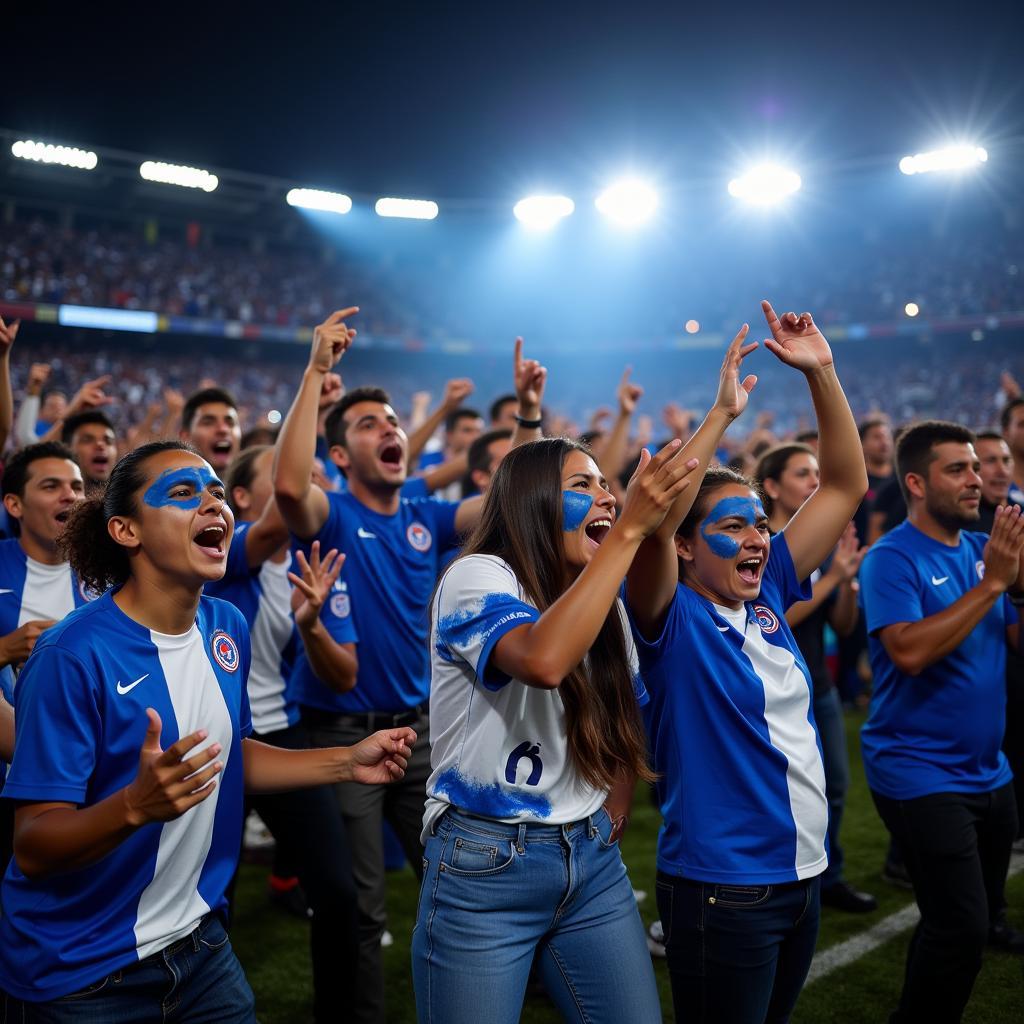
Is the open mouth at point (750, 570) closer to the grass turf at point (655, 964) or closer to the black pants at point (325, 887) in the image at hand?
the black pants at point (325, 887)

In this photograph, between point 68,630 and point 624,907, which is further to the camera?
point 624,907

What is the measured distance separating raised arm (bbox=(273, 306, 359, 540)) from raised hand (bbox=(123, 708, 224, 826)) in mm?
1742

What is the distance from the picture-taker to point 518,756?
226 cm

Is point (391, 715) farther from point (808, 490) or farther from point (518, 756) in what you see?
point (808, 490)

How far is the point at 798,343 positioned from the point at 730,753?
1.30 m

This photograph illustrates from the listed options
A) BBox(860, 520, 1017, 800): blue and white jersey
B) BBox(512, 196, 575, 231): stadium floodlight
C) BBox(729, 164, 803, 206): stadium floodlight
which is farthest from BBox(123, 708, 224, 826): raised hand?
BBox(512, 196, 575, 231): stadium floodlight

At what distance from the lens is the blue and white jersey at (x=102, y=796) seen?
2086 mm

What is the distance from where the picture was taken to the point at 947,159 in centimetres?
2794

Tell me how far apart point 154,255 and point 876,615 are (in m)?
31.0

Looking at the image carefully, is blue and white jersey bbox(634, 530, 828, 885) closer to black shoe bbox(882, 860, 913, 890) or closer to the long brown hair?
the long brown hair

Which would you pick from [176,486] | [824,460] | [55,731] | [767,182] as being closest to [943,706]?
[824,460]

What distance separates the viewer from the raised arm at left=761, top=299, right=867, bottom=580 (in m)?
2.99

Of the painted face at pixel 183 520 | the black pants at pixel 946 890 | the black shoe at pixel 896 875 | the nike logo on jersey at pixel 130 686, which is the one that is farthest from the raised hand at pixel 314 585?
the black shoe at pixel 896 875

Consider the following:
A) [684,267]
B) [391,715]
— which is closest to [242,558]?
[391,715]
